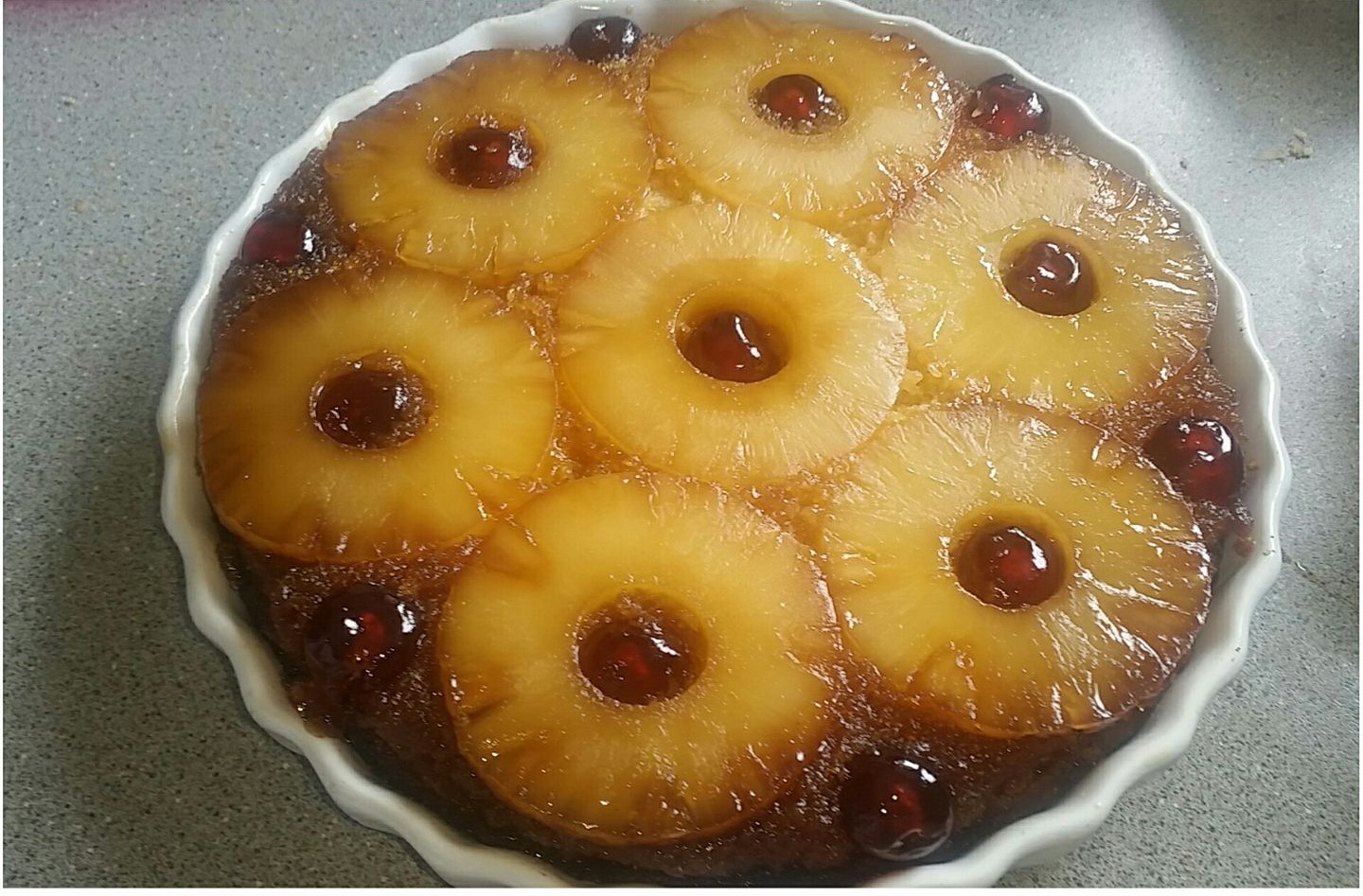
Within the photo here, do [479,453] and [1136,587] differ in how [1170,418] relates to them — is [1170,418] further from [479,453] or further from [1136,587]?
[479,453]

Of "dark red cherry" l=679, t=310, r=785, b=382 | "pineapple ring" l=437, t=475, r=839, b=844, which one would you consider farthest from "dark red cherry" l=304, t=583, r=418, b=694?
"dark red cherry" l=679, t=310, r=785, b=382

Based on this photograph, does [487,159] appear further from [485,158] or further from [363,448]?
[363,448]

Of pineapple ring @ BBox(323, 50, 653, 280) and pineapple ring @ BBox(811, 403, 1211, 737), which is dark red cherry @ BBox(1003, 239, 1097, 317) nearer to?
pineapple ring @ BBox(811, 403, 1211, 737)

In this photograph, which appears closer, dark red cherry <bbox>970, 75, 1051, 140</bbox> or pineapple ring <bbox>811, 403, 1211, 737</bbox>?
pineapple ring <bbox>811, 403, 1211, 737</bbox>

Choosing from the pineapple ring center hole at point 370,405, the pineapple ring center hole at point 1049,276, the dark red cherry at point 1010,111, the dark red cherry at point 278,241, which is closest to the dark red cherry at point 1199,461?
the pineapple ring center hole at point 1049,276

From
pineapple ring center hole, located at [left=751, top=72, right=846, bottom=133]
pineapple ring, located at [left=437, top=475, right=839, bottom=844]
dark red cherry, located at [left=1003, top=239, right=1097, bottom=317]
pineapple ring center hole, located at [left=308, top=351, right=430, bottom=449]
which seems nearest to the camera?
pineapple ring, located at [left=437, top=475, right=839, bottom=844]

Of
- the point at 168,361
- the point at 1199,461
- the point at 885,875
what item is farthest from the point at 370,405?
the point at 1199,461
